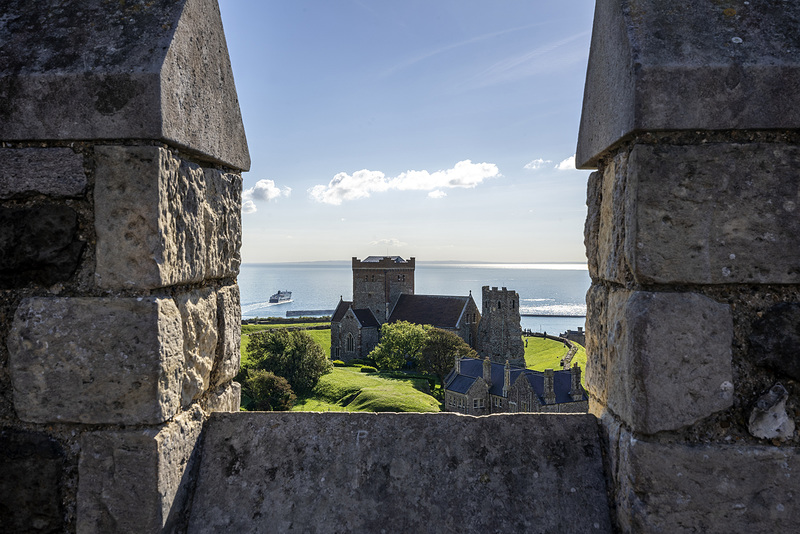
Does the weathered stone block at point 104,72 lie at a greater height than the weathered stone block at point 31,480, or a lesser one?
greater

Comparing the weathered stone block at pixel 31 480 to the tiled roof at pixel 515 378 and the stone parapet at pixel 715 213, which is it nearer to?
the stone parapet at pixel 715 213

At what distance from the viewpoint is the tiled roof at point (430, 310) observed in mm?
52375

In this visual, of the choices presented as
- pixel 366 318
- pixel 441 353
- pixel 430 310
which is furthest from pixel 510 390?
pixel 366 318

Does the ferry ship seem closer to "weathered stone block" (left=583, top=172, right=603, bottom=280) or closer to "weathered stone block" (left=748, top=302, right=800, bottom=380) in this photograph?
"weathered stone block" (left=583, top=172, right=603, bottom=280)

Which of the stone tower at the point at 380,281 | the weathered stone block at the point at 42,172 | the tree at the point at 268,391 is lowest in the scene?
the tree at the point at 268,391

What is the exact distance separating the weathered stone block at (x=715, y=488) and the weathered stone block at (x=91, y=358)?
1779mm

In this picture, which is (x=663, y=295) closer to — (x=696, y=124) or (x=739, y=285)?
(x=739, y=285)

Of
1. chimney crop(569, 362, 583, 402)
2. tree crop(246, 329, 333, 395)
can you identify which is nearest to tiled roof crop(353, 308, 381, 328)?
tree crop(246, 329, 333, 395)

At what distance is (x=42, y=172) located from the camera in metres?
1.88

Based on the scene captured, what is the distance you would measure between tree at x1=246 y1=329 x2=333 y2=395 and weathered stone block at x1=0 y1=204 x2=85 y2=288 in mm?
36453

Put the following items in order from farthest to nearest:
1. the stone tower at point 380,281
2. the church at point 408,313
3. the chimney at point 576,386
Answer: the stone tower at point 380,281
the church at point 408,313
the chimney at point 576,386

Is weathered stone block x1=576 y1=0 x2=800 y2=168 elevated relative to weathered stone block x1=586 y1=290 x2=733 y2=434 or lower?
elevated

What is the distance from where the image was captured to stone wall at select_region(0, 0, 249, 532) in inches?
72.0

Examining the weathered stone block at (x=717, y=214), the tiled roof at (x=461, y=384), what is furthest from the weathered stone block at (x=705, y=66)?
the tiled roof at (x=461, y=384)
